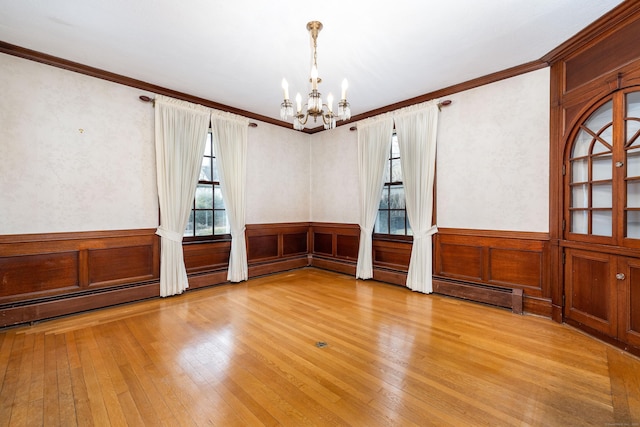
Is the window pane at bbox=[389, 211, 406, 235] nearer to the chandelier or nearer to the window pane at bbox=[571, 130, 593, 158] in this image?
the window pane at bbox=[571, 130, 593, 158]

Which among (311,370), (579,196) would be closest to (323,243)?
(311,370)

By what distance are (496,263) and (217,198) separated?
168 inches

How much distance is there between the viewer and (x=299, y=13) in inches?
101

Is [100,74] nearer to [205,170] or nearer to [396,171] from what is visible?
[205,170]

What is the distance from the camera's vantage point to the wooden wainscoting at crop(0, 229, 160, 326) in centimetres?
316

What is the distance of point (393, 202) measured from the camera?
16.5ft

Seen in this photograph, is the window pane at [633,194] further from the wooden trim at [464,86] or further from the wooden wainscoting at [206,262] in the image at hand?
the wooden wainscoting at [206,262]

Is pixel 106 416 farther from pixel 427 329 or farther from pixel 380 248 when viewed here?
pixel 380 248

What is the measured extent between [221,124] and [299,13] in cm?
265

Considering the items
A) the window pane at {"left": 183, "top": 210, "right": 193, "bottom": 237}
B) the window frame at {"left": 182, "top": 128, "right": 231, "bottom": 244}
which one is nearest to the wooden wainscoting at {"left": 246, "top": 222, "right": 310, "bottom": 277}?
the window frame at {"left": 182, "top": 128, "right": 231, "bottom": 244}

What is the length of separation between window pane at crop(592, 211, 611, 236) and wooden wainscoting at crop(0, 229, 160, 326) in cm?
520

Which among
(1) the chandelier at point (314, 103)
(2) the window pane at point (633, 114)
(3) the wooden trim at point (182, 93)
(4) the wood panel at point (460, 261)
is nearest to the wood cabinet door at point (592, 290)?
(4) the wood panel at point (460, 261)

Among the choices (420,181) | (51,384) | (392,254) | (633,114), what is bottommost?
(51,384)

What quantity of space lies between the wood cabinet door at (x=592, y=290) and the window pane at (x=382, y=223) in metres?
2.45
